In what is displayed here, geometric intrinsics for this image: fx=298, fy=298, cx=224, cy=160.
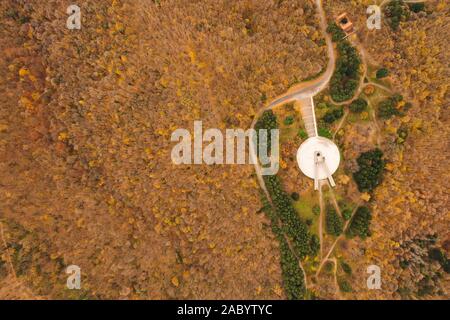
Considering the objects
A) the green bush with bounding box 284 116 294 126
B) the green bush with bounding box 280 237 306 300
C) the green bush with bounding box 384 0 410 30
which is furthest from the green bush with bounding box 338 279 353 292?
the green bush with bounding box 384 0 410 30

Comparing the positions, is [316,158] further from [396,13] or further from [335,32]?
[396,13]

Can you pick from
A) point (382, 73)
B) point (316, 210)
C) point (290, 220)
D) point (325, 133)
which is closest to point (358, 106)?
point (325, 133)

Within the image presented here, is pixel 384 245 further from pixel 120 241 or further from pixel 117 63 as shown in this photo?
pixel 117 63

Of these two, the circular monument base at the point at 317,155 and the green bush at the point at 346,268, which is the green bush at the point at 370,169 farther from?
the green bush at the point at 346,268

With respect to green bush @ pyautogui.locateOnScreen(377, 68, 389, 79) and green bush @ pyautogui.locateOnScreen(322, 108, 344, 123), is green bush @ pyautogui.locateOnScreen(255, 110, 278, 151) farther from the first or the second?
green bush @ pyautogui.locateOnScreen(377, 68, 389, 79)

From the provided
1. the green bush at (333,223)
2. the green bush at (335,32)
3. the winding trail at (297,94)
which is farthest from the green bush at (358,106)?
the green bush at (333,223)

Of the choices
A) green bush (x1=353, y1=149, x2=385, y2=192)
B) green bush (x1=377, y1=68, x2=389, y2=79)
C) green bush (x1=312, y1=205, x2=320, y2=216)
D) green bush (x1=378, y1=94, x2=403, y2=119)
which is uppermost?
green bush (x1=377, y1=68, x2=389, y2=79)
